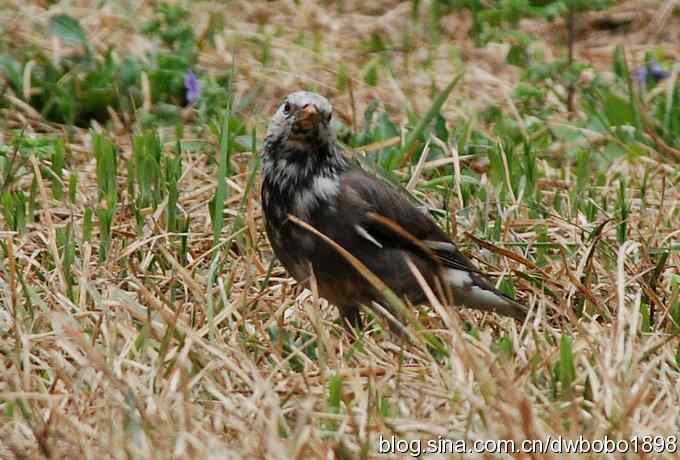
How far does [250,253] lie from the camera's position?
469 centimetres

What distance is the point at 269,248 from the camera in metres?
4.99

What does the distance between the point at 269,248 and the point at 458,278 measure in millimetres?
804

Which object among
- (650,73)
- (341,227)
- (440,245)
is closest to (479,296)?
(440,245)

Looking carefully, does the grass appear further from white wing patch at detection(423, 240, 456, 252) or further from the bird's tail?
white wing patch at detection(423, 240, 456, 252)

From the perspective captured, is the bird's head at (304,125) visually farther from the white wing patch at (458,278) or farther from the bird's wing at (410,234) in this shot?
the white wing patch at (458,278)

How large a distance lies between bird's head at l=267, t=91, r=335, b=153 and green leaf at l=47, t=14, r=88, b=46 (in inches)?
92.6

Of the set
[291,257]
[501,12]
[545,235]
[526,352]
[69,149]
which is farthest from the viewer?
[501,12]

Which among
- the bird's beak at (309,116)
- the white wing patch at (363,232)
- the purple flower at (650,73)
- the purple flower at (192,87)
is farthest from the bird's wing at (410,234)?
the purple flower at (650,73)

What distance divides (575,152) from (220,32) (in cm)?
218

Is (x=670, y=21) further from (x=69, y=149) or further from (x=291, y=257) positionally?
(x=291, y=257)

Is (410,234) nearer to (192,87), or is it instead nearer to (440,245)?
(440,245)

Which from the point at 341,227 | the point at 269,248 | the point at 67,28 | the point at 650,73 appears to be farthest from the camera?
the point at 650,73

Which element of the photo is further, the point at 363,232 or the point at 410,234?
the point at 410,234

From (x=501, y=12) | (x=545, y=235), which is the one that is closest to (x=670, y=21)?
(x=501, y=12)
